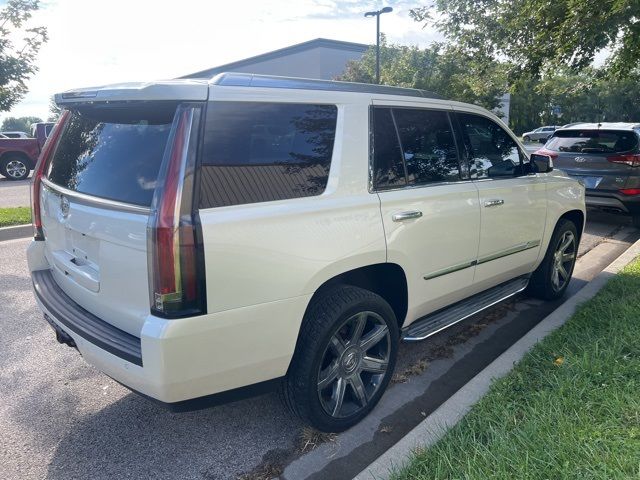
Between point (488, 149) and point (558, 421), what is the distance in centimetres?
226

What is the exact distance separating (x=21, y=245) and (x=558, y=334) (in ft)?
22.6

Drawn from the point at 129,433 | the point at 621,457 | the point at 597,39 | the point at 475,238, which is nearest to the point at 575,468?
the point at 621,457

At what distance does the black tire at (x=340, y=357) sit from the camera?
265cm

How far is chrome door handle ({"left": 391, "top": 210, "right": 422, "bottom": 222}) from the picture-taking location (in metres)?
3.01

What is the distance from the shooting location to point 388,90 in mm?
3297

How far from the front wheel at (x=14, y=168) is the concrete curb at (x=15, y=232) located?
10426 millimetres

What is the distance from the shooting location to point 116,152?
260 centimetres

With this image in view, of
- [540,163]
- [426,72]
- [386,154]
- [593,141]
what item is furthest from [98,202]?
[426,72]

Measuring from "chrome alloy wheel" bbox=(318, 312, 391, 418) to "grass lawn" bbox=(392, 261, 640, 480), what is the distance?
604 mm

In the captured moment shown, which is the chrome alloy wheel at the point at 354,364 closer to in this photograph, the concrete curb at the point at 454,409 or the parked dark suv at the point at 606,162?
the concrete curb at the point at 454,409

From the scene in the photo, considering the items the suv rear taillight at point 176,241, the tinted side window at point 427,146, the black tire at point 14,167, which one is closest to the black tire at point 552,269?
the tinted side window at point 427,146

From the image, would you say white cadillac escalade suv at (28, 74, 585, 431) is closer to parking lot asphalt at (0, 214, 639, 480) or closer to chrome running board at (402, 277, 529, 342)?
chrome running board at (402, 277, 529, 342)

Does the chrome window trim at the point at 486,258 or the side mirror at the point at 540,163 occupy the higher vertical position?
the side mirror at the point at 540,163

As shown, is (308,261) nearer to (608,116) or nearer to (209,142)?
(209,142)
